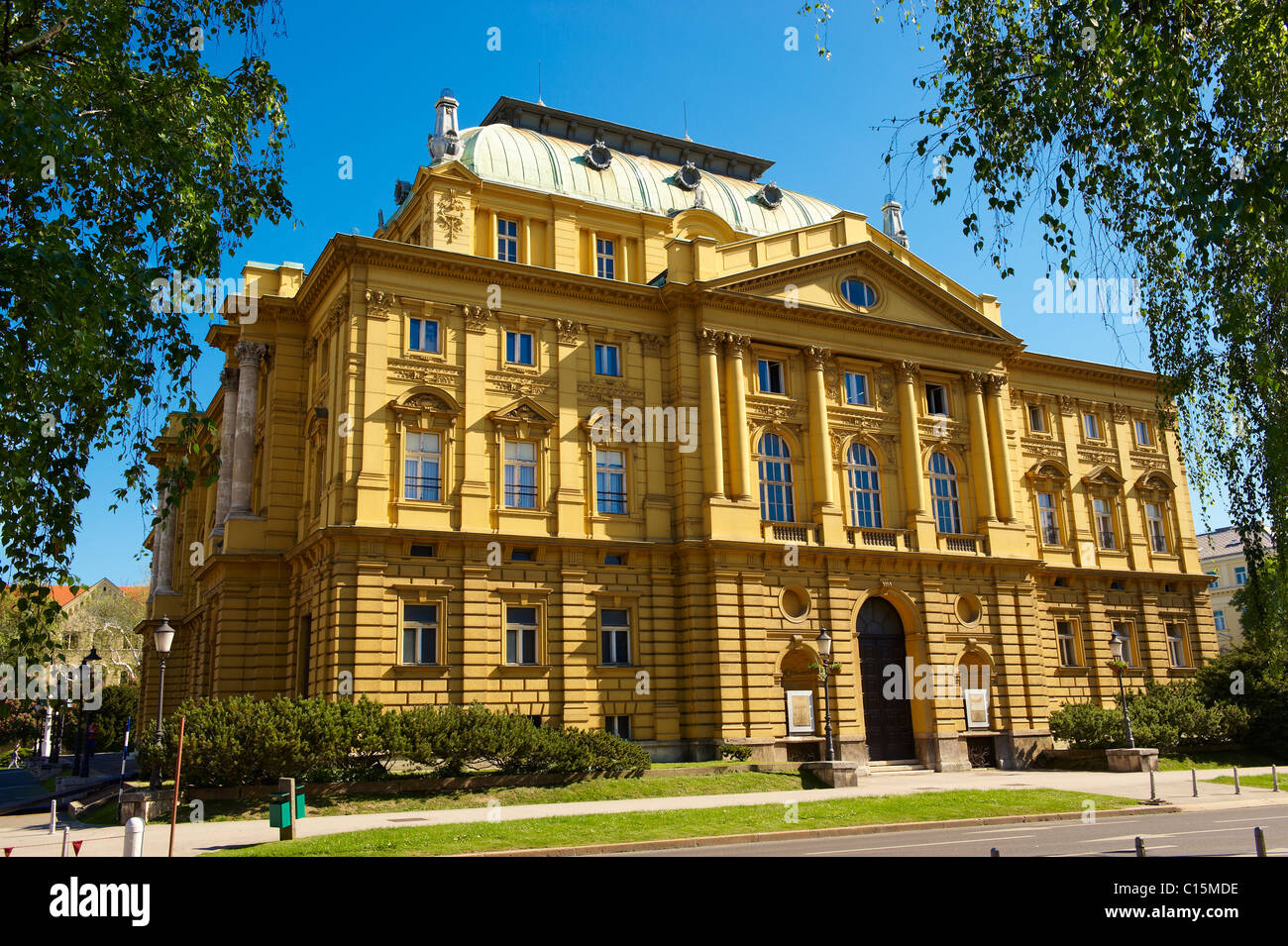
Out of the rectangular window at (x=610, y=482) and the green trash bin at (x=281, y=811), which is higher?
the rectangular window at (x=610, y=482)

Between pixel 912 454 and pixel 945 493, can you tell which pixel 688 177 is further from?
pixel 945 493

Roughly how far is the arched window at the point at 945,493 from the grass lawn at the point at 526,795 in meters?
16.5

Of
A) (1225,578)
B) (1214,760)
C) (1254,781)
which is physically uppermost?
(1225,578)

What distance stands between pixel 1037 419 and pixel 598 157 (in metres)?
25.7

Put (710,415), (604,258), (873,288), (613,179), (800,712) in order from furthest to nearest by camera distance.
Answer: (613,179)
(873,288)
(604,258)
(710,415)
(800,712)

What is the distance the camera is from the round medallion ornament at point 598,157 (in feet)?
150

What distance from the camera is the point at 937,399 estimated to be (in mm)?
45375

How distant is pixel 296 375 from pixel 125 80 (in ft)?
95.7

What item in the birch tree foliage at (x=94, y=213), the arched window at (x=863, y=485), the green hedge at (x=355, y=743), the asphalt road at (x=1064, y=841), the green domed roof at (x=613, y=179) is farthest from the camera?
the green domed roof at (x=613, y=179)

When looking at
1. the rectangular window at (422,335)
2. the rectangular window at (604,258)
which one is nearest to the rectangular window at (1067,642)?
the rectangular window at (604,258)

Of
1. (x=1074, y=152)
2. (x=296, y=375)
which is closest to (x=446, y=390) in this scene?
(x=296, y=375)

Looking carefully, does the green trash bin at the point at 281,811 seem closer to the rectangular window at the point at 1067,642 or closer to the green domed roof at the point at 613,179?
the green domed roof at the point at 613,179

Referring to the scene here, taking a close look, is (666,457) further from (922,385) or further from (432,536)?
(922,385)

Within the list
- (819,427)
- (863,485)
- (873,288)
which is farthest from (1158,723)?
(873,288)
